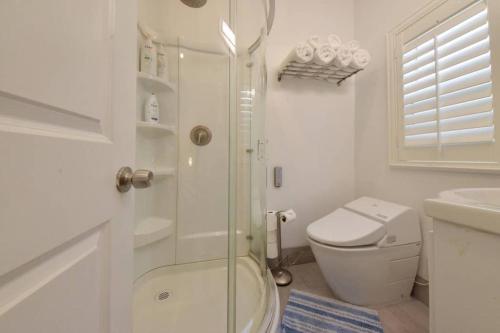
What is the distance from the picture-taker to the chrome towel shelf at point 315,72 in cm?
148

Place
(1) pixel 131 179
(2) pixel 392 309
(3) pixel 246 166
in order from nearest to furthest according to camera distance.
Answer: (1) pixel 131 179 → (2) pixel 392 309 → (3) pixel 246 166

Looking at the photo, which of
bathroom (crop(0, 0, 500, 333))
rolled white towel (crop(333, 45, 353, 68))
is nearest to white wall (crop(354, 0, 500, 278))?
bathroom (crop(0, 0, 500, 333))

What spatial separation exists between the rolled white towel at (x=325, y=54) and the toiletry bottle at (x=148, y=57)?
103cm

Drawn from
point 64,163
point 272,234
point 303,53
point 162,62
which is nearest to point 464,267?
point 64,163

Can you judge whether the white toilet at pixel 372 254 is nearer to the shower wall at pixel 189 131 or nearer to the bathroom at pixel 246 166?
the bathroom at pixel 246 166

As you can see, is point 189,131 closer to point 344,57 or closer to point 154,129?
point 154,129

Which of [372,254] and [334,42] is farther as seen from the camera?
[334,42]

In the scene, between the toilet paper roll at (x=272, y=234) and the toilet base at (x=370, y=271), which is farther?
the toilet paper roll at (x=272, y=234)

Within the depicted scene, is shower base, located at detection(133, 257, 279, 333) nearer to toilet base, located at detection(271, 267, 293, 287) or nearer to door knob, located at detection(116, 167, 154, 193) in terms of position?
toilet base, located at detection(271, 267, 293, 287)

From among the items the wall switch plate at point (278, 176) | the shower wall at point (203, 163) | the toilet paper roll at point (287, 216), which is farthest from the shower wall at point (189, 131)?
the wall switch plate at point (278, 176)

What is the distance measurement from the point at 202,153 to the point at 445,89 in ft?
4.69

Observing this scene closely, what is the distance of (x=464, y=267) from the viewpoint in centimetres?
53

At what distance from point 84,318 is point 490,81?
1.63 m

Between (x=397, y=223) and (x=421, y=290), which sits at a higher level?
(x=397, y=223)
